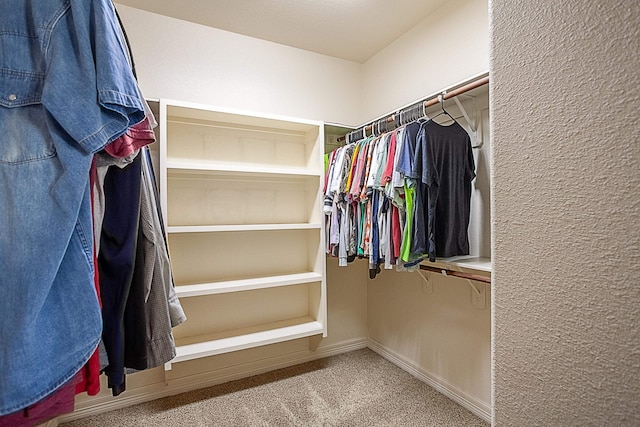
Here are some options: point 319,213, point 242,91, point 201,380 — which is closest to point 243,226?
point 319,213

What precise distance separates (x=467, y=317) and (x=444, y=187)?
0.85m

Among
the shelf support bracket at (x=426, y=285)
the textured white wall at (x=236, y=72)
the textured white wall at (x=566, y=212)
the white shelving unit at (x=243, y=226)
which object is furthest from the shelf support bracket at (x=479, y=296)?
the textured white wall at (x=236, y=72)

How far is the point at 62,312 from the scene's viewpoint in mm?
567

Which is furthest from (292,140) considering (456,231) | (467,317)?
(467,317)

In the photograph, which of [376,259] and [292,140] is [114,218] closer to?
[376,259]

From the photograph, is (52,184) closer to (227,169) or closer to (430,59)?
(227,169)

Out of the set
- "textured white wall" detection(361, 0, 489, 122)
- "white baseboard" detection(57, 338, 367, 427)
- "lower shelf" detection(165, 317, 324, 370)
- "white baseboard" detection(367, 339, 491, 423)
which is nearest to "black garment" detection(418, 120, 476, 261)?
"textured white wall" detection(361, 0, 489, 122)

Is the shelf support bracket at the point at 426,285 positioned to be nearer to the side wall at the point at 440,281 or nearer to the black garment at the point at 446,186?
the side wall at the point at 440,281

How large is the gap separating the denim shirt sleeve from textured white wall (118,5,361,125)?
A: 5.19 ft

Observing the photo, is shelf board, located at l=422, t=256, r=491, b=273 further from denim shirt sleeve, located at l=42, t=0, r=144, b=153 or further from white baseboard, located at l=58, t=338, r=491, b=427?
denim shirt sleeve, located at l=42, t=0, r=144, b=153

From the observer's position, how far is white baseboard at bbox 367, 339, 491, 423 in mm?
1787

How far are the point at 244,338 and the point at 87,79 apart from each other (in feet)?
5.87

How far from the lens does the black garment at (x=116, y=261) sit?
797 mm

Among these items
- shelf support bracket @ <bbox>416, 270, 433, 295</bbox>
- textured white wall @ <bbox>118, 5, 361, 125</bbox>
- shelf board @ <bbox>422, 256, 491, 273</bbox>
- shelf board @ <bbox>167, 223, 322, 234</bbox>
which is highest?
textured white wall @ <bbox>118, 5, 361, 125</bbox>
